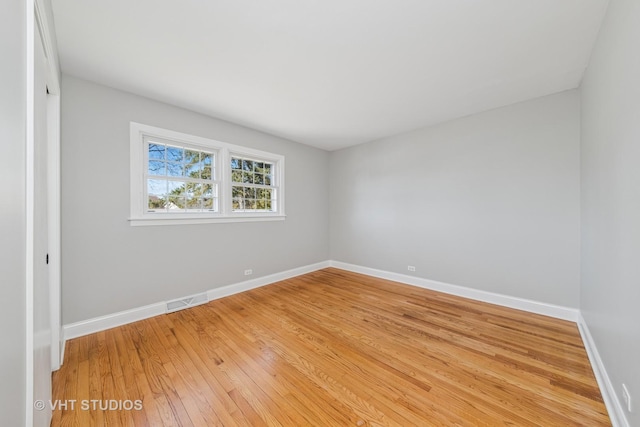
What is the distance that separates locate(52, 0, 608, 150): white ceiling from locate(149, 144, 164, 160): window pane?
565mm

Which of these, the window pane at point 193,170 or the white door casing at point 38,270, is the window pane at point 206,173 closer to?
the window pane at point 193,170

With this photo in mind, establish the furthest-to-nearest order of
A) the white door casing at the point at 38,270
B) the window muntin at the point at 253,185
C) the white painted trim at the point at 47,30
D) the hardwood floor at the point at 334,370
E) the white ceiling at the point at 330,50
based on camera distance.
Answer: the window muntin at the point at 253,185
the white ceiling at the point at 330,50
the hardwood floor at the point at 334,370
the white painted trim at the point at 47,30
the white door casing at the point at 38,270

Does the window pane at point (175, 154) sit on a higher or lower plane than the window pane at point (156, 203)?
higher

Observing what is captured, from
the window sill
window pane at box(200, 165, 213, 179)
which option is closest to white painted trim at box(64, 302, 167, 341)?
the window sill

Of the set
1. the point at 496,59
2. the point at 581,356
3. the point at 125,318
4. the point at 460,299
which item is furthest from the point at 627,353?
the point at 125,318

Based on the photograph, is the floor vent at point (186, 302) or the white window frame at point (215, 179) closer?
the white window frame at point (215, 179)

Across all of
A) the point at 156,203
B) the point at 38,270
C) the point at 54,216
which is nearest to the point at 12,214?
the point at 38,270

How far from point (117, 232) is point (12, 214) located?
2208 millimetres

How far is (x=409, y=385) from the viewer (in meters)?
1.69

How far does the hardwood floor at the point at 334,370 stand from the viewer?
146 cm

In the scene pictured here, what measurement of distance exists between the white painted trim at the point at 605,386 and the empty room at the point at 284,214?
22 mm

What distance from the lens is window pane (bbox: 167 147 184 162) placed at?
2992mm

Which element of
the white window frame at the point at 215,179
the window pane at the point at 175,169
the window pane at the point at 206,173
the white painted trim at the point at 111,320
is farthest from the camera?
the window pane at the point at 206,173

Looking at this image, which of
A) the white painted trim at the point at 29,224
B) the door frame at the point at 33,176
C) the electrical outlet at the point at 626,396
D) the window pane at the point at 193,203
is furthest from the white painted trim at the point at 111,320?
the electrical outlet at the point at 626,396
